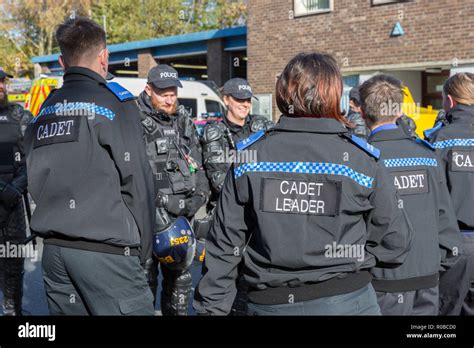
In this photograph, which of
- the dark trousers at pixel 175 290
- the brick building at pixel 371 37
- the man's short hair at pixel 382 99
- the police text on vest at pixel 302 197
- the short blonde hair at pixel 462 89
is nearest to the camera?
the police text on vest at pixel 302 197

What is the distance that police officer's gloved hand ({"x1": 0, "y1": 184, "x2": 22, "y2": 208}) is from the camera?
4.89 metres

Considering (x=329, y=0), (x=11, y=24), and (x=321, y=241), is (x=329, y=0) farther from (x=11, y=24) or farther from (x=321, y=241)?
(x=11, y=24)

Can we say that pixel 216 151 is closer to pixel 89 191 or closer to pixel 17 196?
pixel 17 196

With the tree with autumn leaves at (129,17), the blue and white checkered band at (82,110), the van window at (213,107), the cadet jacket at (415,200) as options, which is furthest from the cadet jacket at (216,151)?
the tree with autumn leaves at (129,17)

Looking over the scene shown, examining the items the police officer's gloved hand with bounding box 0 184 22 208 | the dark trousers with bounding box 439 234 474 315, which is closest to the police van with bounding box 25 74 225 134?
the police officer's gloved hand with bounding box 0 184 22 208

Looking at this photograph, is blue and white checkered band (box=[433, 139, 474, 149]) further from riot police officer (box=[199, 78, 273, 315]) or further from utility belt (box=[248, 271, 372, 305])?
utility belt (box=[248, 271, 372, 305])

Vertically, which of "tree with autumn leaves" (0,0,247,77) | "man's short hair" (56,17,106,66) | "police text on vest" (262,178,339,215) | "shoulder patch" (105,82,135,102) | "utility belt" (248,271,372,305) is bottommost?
"utility belt" (248,271,372,305)

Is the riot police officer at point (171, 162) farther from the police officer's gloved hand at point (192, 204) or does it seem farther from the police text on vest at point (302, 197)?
the police text on vest at point (302, 197)

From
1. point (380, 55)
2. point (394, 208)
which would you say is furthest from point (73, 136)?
point (380, 55)

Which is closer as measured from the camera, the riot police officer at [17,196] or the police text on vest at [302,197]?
the police text on vest at [302,197]

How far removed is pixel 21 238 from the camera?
202 inches

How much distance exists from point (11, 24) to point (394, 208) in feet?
118

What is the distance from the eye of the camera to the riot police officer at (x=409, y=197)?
3.24 metres

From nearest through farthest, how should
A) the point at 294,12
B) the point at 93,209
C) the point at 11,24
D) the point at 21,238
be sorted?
1. the point at 93,209
2. the point at 21,238
3. the point at 294,12
4. the point at 11,24
